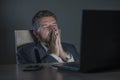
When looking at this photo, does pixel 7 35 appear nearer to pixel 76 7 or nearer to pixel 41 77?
pixel 76 7

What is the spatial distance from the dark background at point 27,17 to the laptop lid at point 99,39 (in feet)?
5.42

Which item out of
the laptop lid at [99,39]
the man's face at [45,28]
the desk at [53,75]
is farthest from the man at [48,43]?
the laptop lid at [99,39]

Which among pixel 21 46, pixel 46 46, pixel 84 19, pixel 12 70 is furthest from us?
pixel 46 46

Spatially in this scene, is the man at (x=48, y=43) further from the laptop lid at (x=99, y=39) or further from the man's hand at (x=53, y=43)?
Result: the laptop lid at (x=99, y=39)

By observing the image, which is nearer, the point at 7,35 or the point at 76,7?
the point at 7,35

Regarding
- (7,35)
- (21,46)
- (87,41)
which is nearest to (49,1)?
(7,35)

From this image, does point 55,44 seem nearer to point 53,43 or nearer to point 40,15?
point 53,43

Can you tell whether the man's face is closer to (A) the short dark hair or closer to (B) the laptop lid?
(A) the short dark hair

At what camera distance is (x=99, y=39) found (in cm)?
137

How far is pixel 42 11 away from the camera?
3.13 m

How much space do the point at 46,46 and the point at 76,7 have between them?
0.85 meters

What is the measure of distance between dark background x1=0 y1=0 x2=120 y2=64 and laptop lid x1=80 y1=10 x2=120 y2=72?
1653mm

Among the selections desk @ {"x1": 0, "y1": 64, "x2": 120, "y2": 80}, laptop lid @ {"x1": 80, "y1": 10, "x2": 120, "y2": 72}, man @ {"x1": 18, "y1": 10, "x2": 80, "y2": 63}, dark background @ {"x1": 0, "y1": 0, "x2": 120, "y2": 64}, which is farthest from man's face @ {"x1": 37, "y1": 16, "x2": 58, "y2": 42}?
laptop lid @ {"x1": 80, "y1": 10, "x2": 120, "y2": 72}

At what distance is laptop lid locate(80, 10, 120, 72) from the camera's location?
4.36ft
